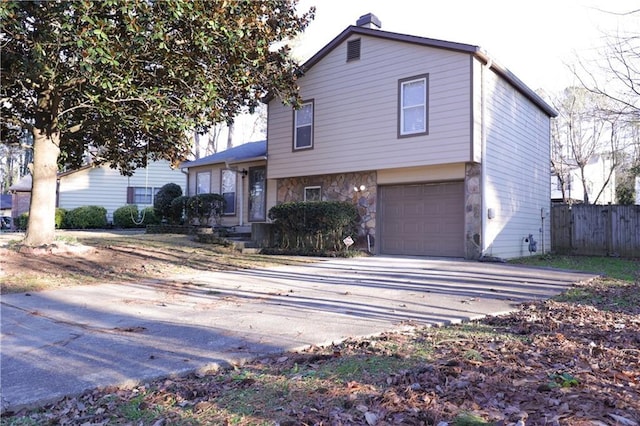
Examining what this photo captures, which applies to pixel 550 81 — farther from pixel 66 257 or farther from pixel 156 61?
pixel 66 257

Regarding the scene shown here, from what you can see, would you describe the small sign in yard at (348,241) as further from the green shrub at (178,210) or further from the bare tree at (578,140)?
the bare tree at (578,140)

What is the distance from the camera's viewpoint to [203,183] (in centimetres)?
1825

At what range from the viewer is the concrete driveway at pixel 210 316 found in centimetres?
334

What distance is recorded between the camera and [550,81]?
848 inches

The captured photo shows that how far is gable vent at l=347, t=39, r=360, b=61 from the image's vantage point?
42.9 feet

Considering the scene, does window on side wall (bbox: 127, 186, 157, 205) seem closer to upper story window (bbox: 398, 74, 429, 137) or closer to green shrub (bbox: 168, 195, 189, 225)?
green shrub (bbox: 168, 195, 189, 225)

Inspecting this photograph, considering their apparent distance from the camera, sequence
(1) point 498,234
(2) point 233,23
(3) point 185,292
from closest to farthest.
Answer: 1. (3) point 185,292
2. (2) point 233,23
3. (1) point 498,234

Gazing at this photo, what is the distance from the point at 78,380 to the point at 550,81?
23519 millimetres

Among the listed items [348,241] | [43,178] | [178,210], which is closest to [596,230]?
[348,241]

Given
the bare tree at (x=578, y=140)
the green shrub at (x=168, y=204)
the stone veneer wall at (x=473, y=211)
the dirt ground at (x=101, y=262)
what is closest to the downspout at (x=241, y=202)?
the green shrub at (x=168, y=204)

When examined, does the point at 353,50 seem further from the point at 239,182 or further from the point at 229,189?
the point at 229,189

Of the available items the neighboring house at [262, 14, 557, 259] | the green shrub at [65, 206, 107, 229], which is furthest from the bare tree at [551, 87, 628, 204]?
the green shrub at [65, 206, 107, 229]

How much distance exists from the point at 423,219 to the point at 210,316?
8.34 meters

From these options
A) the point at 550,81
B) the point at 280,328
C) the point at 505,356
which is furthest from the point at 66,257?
the point at 550,81
